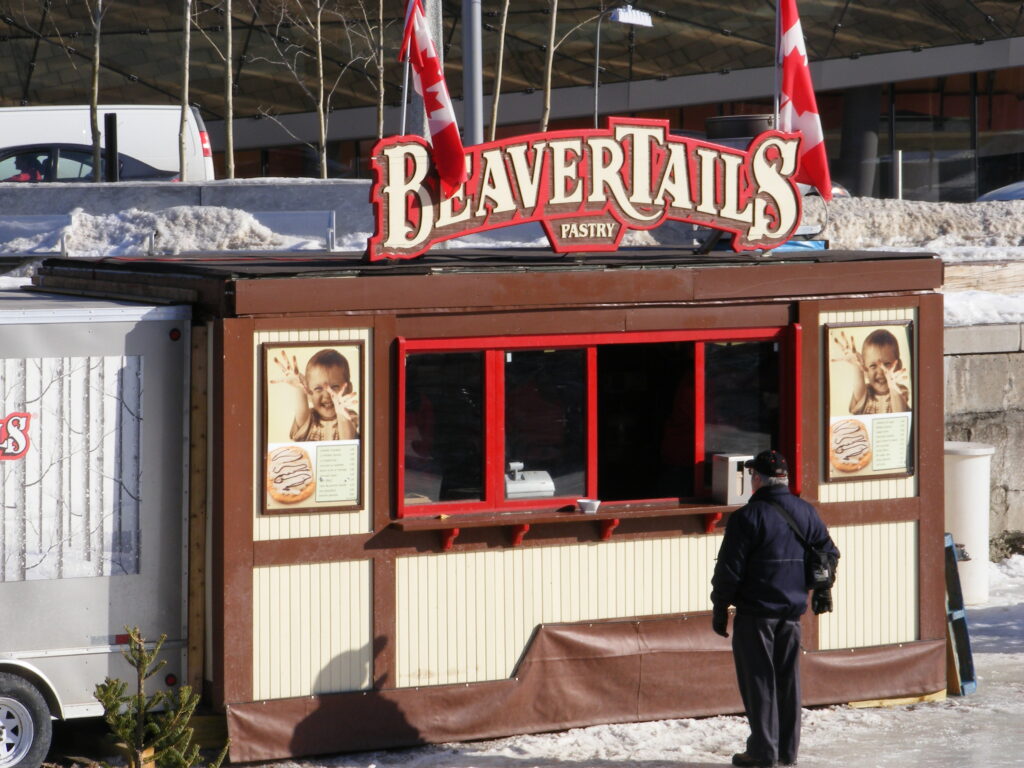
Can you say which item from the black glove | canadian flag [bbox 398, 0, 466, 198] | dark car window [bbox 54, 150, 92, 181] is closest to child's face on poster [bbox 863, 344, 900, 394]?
the black glove

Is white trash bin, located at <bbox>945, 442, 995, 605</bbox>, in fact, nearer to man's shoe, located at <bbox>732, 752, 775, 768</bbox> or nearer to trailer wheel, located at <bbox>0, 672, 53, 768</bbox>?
man's shoe, located at <bbox>732, 752, 775, 768</bbox>

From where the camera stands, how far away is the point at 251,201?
56.6 feet

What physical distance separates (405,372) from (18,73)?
81.4ft

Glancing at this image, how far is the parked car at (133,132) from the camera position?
68.8 ft

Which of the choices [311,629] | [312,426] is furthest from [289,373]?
[311,629]

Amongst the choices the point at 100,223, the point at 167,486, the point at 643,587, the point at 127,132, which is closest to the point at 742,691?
the point at 643,587

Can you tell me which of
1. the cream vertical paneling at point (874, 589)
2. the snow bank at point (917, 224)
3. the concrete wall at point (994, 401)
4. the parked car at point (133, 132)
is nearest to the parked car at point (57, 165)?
the parked car at point (133, 132)

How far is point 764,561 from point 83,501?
130 inches

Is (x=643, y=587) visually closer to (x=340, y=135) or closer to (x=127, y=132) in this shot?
(x=127, y=132)

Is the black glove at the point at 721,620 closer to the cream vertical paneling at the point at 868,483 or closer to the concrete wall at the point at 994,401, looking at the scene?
the cream vertical paneling at the point at 868,483

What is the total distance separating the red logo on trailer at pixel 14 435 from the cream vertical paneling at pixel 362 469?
108 cm

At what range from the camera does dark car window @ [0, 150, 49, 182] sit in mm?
20000

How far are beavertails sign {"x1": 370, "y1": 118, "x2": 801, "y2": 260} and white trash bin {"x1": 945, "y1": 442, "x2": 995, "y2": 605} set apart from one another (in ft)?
11.1

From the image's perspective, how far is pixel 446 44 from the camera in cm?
3045
